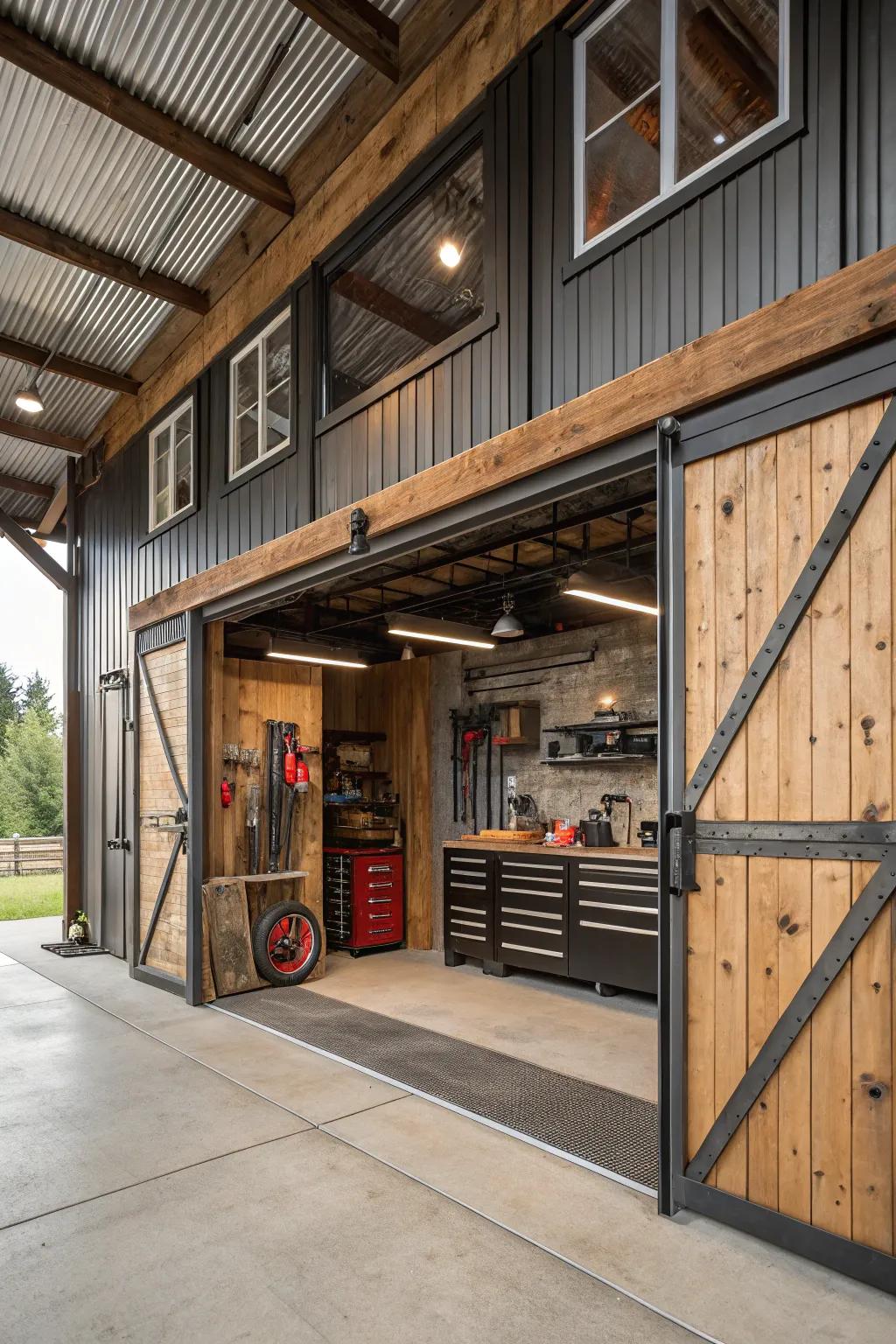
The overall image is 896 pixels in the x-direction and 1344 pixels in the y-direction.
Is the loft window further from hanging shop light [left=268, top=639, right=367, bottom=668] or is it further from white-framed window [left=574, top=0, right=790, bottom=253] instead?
hanging shop light [left=268, top=639, right=367, bottom=668]

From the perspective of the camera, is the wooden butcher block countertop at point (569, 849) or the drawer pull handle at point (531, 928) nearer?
the wooden butcher block countertop at point (569, 849)

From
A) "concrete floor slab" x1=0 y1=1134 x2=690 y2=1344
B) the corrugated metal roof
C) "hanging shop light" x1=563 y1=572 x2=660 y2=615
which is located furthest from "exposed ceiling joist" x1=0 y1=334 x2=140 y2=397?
"concrete floor slab" x1=0 y1=1134 x2=690 y2=1344

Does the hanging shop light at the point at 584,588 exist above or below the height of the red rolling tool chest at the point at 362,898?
above

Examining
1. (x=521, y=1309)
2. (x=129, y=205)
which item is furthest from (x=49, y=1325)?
(x=129, y=205)

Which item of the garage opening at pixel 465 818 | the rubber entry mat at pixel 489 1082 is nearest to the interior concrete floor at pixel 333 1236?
the rubber entry mat at pixel 489 1082

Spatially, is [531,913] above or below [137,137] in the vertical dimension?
below

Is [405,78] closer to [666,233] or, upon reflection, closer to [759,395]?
[666,233]

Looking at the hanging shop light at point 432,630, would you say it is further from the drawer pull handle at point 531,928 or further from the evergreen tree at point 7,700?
the evergreen tree at point 7,700

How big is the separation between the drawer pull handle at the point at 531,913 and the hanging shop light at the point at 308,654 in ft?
8.22

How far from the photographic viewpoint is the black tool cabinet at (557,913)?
580 cm

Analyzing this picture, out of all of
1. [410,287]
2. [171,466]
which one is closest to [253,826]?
[171,466]

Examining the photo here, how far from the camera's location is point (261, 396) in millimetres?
5871

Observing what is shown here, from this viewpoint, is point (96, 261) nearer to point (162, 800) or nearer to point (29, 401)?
point (29, 401)

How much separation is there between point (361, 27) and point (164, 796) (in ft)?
17.1
